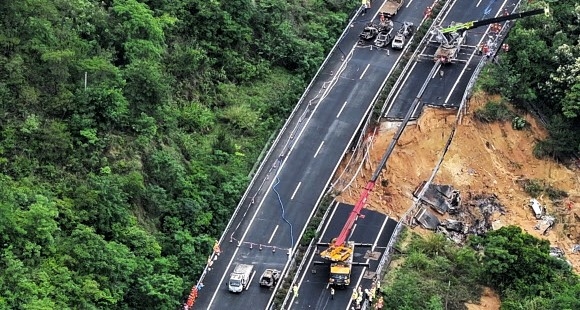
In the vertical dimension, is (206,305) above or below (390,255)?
below

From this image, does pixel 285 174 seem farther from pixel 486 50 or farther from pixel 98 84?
pixel 486 50

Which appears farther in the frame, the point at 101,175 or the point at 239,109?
the point at 239,109

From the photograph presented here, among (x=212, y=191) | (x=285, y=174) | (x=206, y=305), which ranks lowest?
(x=206, y=305)

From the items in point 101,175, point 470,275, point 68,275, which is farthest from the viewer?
point 470,275

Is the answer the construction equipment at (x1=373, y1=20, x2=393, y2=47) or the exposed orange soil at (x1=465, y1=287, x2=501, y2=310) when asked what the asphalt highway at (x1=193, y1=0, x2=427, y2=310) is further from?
the exposed orange soil at (x1=465, y1=287, x2=501, y2=310)

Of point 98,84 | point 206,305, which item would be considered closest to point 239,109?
point 98,84

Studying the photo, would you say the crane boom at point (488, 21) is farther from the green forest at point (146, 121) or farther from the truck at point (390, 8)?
the truck at point (390, 8)

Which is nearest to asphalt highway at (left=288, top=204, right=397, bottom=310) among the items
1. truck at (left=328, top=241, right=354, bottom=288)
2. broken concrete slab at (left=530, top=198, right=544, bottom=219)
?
truck at (left=328, top=241, right=354, bottom=288)
